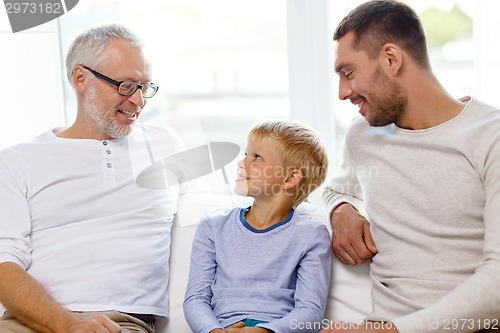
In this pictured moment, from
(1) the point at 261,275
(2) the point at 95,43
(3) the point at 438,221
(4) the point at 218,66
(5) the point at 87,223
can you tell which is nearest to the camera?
(3) the point at 438,221

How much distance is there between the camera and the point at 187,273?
2.30 m

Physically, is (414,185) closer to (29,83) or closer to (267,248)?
(267,248)

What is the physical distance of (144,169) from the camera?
239cm

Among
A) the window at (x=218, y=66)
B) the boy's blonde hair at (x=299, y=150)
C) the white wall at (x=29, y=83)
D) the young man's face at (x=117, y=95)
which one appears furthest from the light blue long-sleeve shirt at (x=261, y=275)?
the white wall at (x=29, y=83)

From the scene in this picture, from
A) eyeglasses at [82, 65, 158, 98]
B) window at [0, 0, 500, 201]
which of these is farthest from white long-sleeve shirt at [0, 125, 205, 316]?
window at [0, 0, 500, 201]

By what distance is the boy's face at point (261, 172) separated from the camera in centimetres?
209

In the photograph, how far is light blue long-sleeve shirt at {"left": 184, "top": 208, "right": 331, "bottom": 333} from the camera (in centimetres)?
200

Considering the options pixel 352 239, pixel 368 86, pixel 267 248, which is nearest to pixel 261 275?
pixel 267 248

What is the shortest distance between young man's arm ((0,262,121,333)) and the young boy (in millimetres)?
260

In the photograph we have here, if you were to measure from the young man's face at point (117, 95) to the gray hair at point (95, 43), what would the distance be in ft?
0.07

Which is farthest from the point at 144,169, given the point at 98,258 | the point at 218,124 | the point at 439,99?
the point at 439,99

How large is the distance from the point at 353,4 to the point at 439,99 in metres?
0.94

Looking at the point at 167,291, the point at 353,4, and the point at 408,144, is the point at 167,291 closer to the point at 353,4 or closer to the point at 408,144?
the point at 408,144

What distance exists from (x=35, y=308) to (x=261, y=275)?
0.63m
